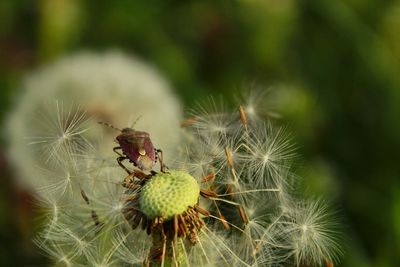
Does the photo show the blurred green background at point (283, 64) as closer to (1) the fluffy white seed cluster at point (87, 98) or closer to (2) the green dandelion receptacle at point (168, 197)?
(1) the fluffy white seed cluster at point (87, 98)

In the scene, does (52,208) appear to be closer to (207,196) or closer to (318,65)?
(207,196)

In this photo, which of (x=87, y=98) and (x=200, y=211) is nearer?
(x=200, y=211)

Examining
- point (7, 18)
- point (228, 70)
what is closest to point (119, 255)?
point (228, 70)

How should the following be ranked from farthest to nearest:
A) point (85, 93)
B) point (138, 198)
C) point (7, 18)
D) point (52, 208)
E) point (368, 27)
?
point (7, 18), point (368, 27), point (85, 93), point (52, 208), point (138, 198)

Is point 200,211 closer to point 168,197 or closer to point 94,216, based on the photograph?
point 168,197

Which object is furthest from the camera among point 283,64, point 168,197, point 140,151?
point 283,64

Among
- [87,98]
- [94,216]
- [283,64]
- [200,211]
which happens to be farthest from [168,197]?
[283,64]

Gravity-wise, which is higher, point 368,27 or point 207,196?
point 368,27
